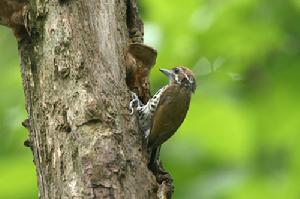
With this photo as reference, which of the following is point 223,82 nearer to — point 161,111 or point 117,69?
point 161,111

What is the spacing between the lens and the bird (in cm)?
480

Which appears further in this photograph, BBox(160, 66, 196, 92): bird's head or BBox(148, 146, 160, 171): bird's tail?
BBox(160, 66, 196, 92): bird's head

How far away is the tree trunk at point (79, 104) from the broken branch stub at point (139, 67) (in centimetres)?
15

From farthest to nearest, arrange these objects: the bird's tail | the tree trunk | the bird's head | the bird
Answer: the bird's head → the bird → the bird's tail → the tree trunk

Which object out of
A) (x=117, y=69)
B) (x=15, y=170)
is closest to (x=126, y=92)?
(x=117, y=69)

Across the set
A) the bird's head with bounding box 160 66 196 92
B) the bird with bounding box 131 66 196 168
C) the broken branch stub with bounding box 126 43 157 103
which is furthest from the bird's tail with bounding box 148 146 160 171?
the bird's head with bounding box 160 66 196 92

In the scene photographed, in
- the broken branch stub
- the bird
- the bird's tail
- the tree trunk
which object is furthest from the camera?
the broken branch stub

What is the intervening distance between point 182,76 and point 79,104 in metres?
1.19

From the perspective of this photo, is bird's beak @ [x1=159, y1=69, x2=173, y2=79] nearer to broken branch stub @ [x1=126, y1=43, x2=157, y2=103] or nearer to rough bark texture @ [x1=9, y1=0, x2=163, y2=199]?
broken branch stub @ [x1=126, y1=43, x2=157, y2=103]

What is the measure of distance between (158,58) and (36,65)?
1012 millimetres

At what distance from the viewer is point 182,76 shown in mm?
5270

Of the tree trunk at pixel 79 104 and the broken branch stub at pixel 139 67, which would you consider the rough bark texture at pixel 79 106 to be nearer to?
the tree trunk at pixel 79 104

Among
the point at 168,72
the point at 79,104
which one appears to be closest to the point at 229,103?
the point at 168,72

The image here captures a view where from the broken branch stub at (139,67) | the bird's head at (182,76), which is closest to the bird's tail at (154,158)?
the broken branch stub at (139,67)
